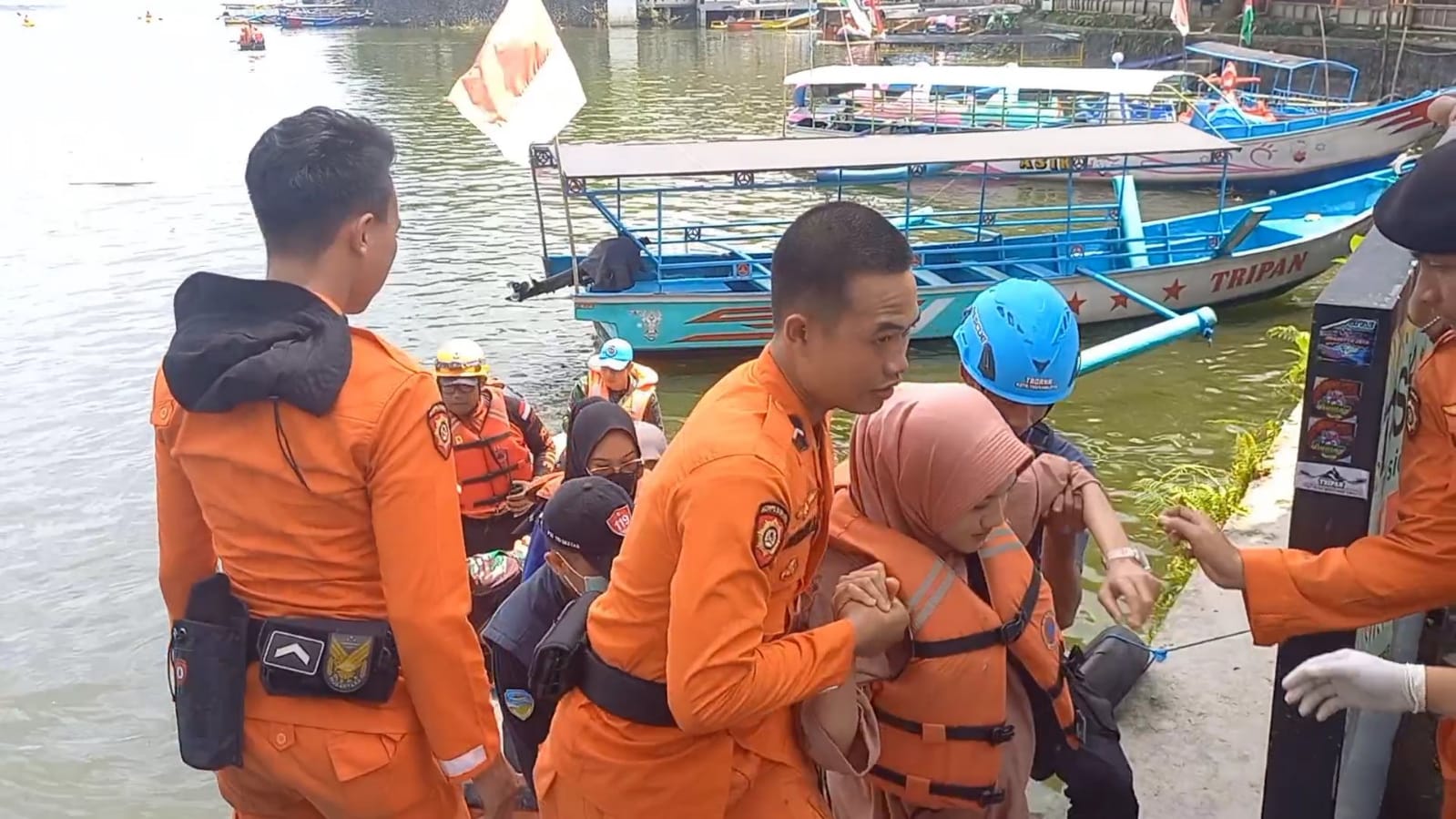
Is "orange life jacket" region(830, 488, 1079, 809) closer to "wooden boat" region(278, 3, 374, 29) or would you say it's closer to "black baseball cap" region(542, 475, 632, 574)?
"black baseball cap" region(542, 475, 632, 574)

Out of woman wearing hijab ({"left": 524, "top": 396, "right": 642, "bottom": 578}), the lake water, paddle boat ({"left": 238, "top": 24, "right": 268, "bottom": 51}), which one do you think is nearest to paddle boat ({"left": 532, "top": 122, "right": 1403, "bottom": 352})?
the lake water

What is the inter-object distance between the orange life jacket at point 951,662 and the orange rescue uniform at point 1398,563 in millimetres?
468

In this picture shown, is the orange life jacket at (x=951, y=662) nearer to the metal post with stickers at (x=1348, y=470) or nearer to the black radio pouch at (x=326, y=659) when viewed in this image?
the metal post with stickers at (x=1348, y=470)

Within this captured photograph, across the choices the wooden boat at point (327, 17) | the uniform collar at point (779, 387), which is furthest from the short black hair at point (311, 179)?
the wooden boat at point (327, 17)

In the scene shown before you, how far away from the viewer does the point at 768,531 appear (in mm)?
1912

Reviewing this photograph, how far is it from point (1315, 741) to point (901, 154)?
9.50 m

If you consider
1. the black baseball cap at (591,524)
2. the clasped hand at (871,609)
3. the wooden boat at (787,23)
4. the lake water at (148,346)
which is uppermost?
the wooden boat at (787,23)

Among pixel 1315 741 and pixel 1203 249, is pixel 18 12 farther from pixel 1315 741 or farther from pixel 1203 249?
pixel 1315 741

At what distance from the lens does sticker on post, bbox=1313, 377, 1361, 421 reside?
2.31 m

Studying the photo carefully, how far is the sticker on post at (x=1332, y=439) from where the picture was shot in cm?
234

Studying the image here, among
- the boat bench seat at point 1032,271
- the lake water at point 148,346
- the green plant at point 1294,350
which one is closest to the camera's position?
the lake water at point 148,346

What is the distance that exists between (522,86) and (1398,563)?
791 cm

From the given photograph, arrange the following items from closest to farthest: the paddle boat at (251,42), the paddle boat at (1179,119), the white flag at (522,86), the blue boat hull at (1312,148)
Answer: the white flag at (522,86), the paddle boat at (1179,119), the blue boat hull at (1312,148), the paddle boat at (251,42)

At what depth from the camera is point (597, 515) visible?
2.95 metres
